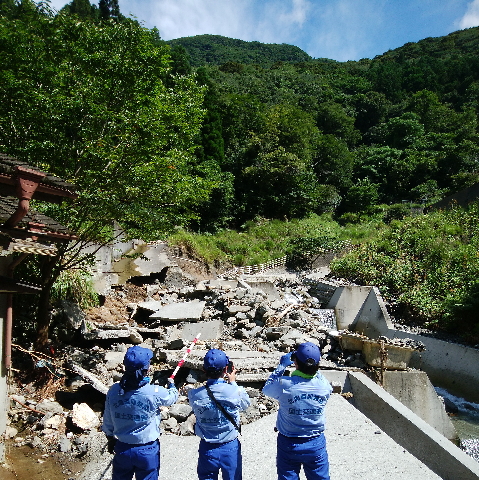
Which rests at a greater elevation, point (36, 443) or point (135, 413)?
point (135, 413)

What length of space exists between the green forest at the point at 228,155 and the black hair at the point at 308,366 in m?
5.32

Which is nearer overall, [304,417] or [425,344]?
[304,417]

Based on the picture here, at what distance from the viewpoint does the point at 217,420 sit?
326cm

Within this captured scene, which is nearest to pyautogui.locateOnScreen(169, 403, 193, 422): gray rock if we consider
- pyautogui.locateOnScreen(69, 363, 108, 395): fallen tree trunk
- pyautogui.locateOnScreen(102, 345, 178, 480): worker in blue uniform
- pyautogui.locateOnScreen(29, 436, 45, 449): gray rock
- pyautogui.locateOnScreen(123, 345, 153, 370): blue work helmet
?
pyautogui.locateOnScreen(69, 363, 108, 395): fallen tree trunk

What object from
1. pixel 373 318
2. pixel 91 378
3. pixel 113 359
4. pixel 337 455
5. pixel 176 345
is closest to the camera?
pixel 337 455

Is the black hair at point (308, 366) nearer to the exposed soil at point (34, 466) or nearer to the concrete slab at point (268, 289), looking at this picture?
the exposed soil at point (34, 466)

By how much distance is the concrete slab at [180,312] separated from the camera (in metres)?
10.2

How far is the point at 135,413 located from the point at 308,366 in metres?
1.51

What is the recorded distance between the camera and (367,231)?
25297 millimetres

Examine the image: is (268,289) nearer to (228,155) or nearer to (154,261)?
(154,261)

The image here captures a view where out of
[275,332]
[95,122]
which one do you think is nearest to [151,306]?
[275,332]

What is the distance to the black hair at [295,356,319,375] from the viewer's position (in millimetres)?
3316

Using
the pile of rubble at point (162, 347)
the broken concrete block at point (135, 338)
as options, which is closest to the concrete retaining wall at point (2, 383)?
the pile of rubble at point (162, 347)

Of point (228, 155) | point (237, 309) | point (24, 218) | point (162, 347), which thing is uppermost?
point (228, 155)
